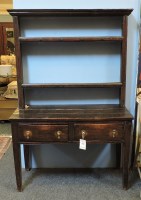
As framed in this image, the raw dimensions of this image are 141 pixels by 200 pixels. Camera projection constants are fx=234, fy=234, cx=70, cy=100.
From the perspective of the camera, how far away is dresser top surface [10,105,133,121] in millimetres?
1867

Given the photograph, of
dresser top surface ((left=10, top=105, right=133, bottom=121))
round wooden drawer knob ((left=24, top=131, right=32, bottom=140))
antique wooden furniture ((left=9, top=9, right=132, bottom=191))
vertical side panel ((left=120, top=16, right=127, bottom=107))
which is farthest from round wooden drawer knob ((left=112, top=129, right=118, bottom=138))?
round wooden drawer knob ((left=24, top=131, right=32, bottom=140))

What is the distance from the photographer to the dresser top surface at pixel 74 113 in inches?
73.5

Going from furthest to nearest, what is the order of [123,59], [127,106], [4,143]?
1. [4,143]
2. [127,106]
3. [123,59]

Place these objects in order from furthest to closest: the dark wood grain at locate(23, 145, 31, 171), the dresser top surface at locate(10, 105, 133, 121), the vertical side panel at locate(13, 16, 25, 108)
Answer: the dark wood grain at locate(23, 145, 31, 171), the vertical side panel at locate(13, 16, 25, 108), the dresser top surface at locate(10, 105, 133, 121)

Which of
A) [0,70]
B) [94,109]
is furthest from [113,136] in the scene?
[0,70]

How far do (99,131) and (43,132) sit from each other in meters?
0.46

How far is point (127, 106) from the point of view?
7.54 ft

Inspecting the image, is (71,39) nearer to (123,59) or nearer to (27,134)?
(123,59)

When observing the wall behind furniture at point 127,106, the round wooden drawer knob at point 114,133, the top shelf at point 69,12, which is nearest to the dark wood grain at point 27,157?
the wall behind furniture at point 127,106

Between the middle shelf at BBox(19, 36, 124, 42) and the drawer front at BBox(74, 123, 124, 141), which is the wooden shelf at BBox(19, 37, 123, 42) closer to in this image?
the middle shelf at BBox(19, 36, 124, 42)

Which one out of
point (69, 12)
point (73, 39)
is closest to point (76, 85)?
point (73, 39)

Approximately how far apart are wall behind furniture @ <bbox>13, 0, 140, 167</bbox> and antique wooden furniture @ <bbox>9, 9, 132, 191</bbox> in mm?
122

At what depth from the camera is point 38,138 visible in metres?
1.92

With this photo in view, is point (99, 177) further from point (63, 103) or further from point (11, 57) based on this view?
point (11, 57)
